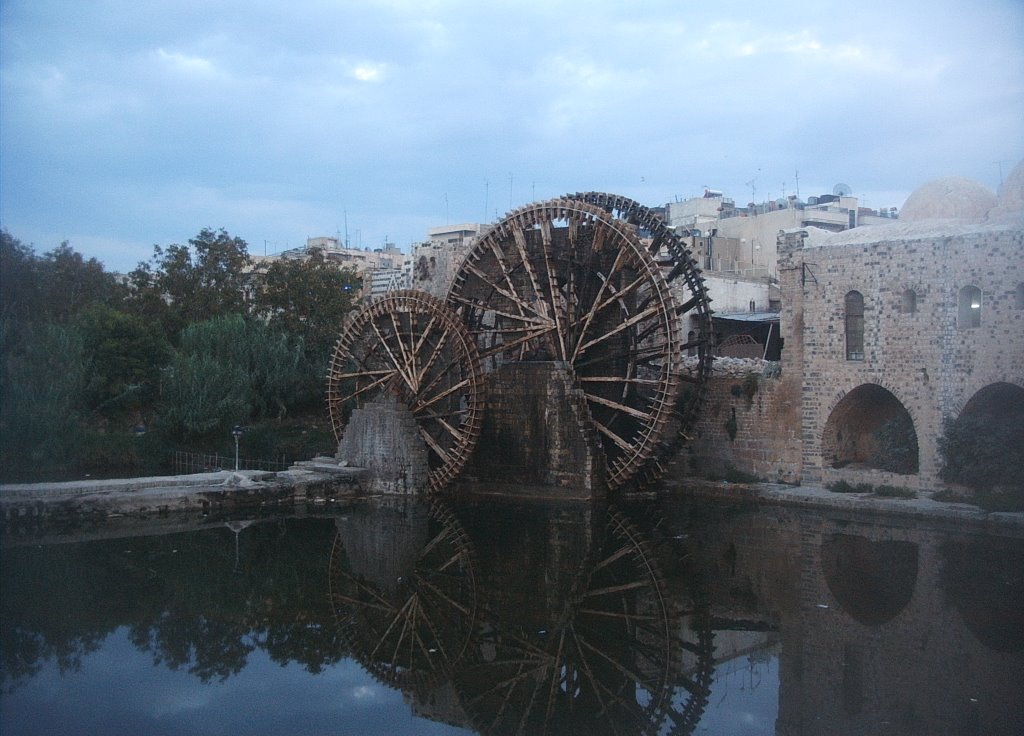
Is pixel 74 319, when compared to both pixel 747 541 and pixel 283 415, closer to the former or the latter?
pixel 283 415

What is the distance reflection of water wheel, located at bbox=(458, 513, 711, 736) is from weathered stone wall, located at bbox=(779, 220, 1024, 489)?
697cm

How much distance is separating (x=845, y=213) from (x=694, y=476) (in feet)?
48.5

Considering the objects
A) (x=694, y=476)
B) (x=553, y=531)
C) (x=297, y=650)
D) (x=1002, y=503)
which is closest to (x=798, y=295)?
(x=694, y=476)

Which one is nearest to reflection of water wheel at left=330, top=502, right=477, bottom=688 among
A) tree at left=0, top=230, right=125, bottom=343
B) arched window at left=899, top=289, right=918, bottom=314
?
arched window at left=899, top=289, right=918, bottom=314

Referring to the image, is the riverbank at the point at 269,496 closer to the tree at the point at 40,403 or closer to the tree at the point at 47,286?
the tree at the point at 40,403

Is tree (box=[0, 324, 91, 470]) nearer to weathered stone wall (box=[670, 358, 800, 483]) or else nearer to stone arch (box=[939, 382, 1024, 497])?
weathered stone wall (box=[670, 358, 800, 483])

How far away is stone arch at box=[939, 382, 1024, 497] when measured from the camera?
43.1 ft

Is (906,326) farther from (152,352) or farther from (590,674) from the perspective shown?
(152,352)

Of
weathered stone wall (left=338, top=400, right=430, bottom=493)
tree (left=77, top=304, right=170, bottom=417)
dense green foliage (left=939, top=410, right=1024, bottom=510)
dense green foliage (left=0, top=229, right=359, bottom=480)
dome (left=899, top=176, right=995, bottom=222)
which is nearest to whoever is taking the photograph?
dense green foliage (left=939, top=410, right=1024, bottom=510)

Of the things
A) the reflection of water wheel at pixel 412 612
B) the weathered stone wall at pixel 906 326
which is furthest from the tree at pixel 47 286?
the weathered stone wall at pixel 906 326

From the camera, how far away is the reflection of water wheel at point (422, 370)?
15.9 m

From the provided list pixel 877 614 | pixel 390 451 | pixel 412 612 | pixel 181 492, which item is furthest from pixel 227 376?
pixel 877 614

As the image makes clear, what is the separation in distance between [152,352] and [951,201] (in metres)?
18.4

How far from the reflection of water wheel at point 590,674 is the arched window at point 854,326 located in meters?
7.52
